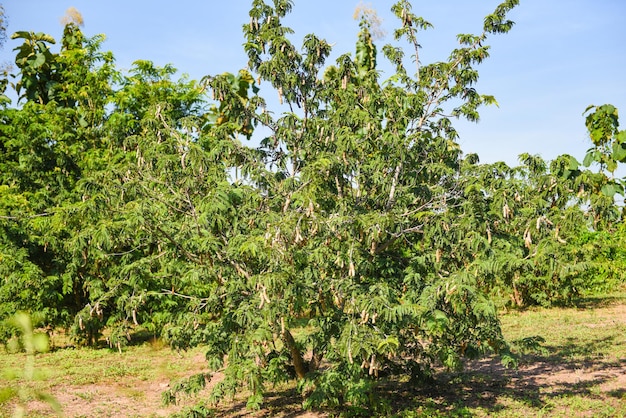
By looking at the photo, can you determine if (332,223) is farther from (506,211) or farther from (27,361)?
(27,361)

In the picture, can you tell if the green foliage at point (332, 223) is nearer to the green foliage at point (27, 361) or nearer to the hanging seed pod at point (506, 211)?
the hanging seed pod at point (506, 211)

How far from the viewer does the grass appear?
25.5 feet

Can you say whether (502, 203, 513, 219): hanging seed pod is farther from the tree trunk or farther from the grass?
the tree trunk

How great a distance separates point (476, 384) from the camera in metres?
9.20

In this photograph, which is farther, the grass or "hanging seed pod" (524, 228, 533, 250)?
the grass

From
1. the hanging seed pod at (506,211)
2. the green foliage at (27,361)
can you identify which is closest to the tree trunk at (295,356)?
the hanging seed pod at (506,211)

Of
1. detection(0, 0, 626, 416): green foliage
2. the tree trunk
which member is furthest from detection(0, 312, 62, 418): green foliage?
the tree trunk

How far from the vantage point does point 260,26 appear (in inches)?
311

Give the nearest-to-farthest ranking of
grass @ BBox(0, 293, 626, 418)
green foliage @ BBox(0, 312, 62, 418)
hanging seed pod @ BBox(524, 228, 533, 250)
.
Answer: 1. green foliage @ BBox(0, 312, 62, 418)
2. hanging seed pod @ BBox(524, 228, 533, 250)
3. grass @ BBox(0, 293, 626, 418)

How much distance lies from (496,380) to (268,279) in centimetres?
557

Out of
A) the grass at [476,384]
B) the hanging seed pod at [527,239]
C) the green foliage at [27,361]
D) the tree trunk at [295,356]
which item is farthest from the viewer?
the grass at [476,384]

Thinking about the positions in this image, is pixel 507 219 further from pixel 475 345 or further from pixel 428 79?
pixel 428 79

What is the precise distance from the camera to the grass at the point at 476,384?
25.5 feet

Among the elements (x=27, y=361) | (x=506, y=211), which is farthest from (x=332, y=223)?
(x=27, y=361)
